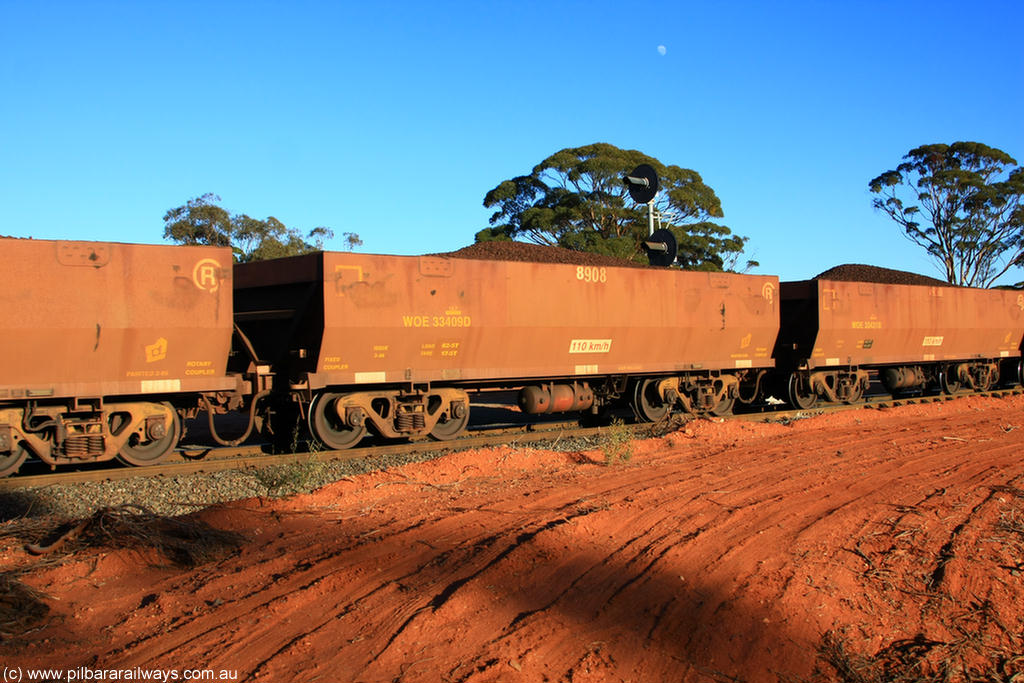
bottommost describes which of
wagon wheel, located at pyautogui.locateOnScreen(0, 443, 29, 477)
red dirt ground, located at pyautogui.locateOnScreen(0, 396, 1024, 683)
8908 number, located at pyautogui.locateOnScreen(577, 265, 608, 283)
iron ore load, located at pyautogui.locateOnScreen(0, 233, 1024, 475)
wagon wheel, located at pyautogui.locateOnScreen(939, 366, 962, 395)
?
red dirt ground, located at pyautogui.locateOnScreen(0, 396, 1024, 683)

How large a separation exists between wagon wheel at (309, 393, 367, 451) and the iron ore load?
3 cm

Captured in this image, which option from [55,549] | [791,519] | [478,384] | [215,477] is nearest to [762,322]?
[478,384]

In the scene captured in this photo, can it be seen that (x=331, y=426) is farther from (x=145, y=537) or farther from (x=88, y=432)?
(x=145, y=537)

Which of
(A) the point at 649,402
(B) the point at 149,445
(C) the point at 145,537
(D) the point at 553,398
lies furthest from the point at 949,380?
(C) the point at 145,537

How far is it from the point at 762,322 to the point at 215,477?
11.2 m

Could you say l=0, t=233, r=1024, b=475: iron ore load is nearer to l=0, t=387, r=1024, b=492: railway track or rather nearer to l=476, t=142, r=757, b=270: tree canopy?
l=0, t=387, r=1024, b=492: railway track

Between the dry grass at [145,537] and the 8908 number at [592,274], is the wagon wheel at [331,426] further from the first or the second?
the dry grass at [145,537]

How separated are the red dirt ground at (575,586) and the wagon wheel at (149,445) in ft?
11.3

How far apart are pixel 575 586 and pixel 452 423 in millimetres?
7735

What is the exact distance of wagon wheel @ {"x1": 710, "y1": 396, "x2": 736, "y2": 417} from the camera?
16.0 m

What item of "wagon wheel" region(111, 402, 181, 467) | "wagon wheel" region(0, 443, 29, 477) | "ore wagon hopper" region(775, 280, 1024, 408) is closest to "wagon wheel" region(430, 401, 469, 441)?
"wagon wheel" region(111, 402, 181, 467)

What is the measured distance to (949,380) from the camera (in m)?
22.3

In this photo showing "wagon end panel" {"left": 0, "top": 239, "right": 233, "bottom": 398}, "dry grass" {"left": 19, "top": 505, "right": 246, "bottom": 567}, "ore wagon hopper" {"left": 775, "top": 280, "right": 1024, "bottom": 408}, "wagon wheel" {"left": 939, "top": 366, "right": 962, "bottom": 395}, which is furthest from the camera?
"wagon wheel" {"left": 939, "top": 366, "right": 962, "bottom": 395}

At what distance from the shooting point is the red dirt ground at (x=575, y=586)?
4312 millimetres
